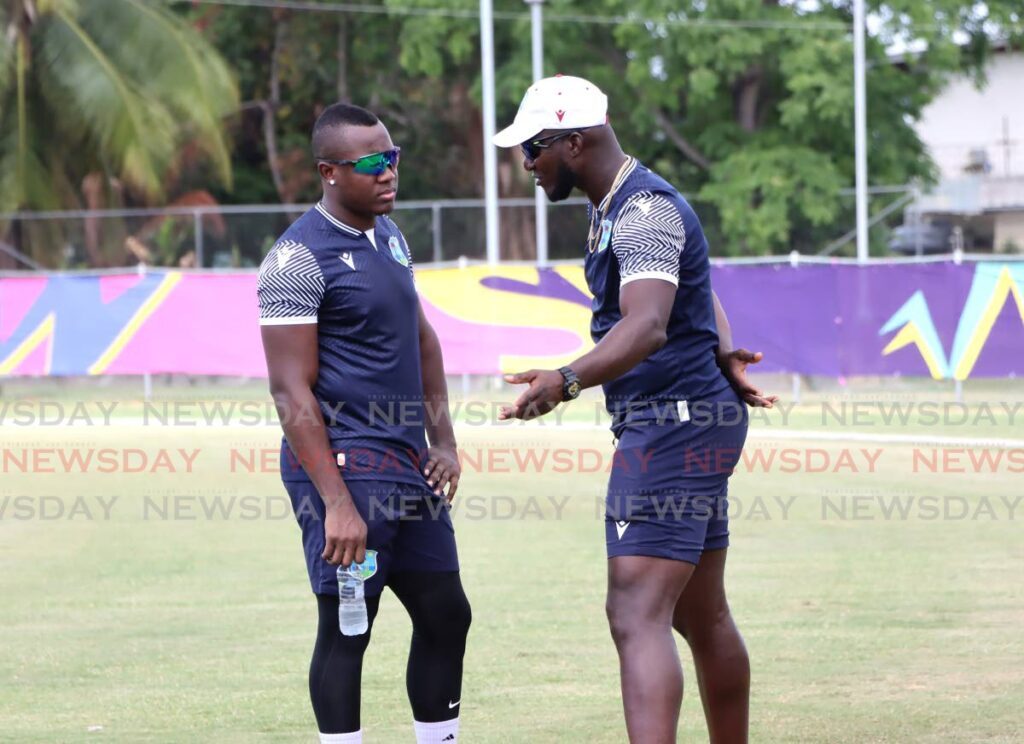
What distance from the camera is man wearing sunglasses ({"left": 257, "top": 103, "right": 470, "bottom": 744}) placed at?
16.2ft

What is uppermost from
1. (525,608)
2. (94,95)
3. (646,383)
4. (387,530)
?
(94,95)

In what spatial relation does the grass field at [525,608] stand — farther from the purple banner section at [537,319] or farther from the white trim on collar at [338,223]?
the purple banner section at [537,319]

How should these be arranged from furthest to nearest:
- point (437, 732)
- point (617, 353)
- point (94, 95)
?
point (94, 95) → point (437, 732) → point (617, 353)

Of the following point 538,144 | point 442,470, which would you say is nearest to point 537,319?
point 442,470

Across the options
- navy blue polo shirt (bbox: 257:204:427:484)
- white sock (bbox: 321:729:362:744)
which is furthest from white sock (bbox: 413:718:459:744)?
navy blue polo shirt (bbox: 257:204:427:484)

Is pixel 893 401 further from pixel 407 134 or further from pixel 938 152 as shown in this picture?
pixel 938 152

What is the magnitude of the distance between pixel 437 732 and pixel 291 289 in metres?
1.53

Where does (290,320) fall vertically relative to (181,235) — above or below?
above

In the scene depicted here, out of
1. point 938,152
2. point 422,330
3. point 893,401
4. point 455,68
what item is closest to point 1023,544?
point 422,330

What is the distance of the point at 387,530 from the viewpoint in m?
5.09

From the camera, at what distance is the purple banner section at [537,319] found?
1902 centimetres

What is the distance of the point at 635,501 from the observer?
4.91m

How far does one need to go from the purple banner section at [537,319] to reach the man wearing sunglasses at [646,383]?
1438cm

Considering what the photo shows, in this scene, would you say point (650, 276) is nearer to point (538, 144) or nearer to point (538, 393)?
point (538, 393)
